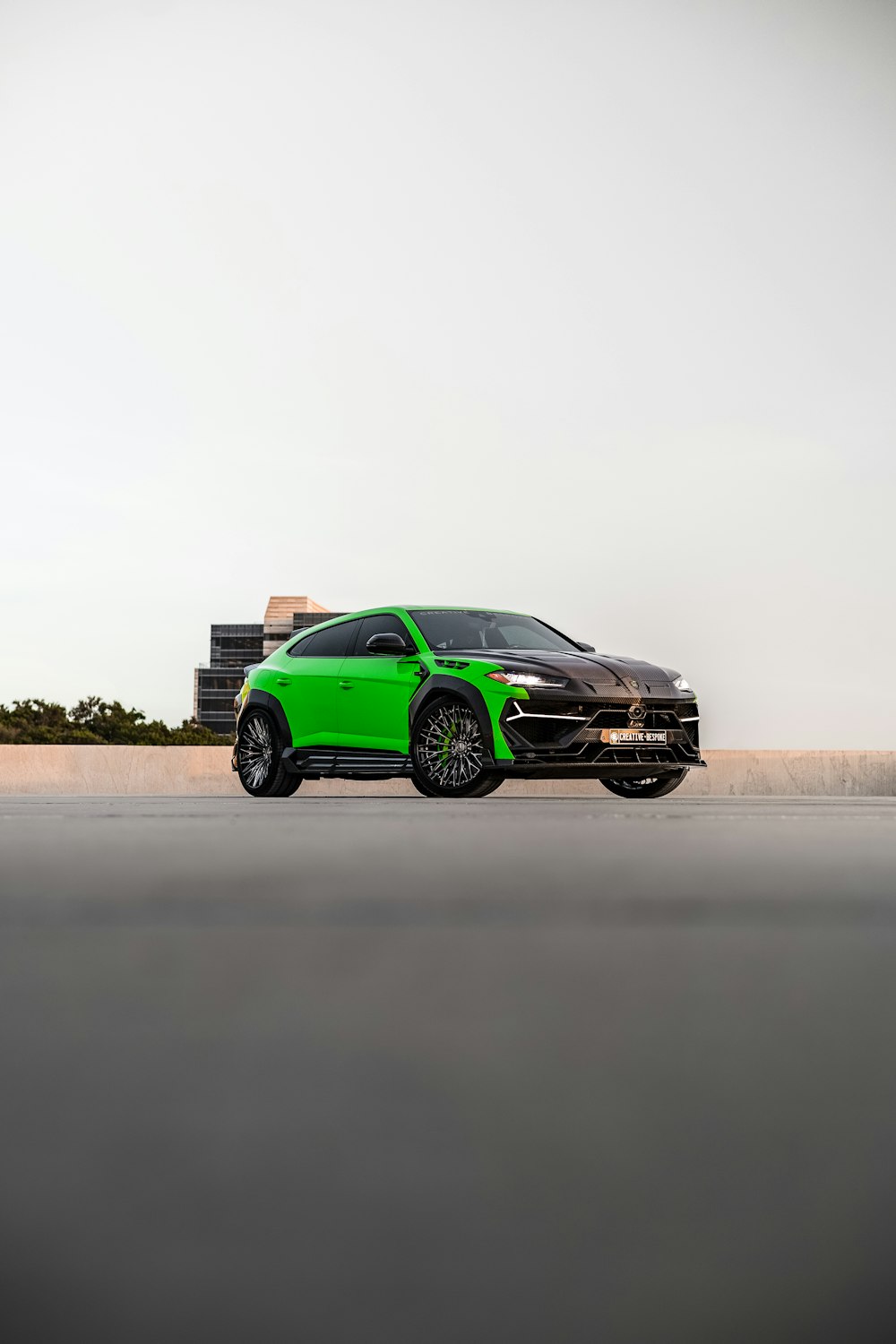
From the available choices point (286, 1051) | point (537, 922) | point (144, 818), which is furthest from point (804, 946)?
point (144, 818)

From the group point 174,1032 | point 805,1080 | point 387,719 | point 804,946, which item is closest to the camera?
point 805,1080

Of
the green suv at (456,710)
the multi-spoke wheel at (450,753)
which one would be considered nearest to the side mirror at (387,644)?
the green suv at (456,710)

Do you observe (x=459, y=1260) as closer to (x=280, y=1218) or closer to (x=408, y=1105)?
(x=280, y=1218)

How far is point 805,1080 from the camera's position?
2029 mm

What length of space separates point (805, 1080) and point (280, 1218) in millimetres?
891

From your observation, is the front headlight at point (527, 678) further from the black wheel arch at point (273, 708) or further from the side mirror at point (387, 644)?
the black wheel arch at point (273, 708)

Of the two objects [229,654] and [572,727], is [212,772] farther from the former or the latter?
[229,654]

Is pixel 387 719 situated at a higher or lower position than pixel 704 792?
higher

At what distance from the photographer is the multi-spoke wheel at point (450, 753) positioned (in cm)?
1040

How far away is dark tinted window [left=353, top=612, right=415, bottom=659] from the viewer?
38.7 feet

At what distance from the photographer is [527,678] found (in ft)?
33.8

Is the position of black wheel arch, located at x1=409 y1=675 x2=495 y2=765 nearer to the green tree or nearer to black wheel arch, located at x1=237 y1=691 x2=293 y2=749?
black wheel arch, located at x1=237 y1=691 x2=293 y2=749

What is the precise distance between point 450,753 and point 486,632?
1.76 meters

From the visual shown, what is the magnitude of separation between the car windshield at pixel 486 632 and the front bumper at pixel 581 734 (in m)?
1.07
